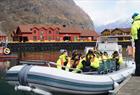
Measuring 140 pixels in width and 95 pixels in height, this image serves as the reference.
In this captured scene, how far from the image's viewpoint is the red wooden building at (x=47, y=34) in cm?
12419

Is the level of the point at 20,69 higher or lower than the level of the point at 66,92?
higher

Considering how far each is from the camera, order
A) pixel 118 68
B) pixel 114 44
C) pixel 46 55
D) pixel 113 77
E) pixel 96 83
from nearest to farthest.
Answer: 1. pixel 96 83
2. pixel 113 77
3. pixel 118 68
4. pixel 114 44
5. pixel 46 55

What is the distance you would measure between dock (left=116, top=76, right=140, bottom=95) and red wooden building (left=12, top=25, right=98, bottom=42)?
10686cm

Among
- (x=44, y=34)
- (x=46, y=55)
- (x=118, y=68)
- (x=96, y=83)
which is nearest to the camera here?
(x=96, y=83)

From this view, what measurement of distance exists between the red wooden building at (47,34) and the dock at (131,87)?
107 m

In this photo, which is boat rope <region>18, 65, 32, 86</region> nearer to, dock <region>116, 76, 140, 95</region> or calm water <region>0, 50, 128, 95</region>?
calm water <region>0, 50, 128, 95</region>

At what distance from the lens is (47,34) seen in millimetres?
130000

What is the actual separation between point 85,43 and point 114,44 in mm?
72287

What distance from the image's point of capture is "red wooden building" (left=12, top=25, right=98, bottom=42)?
407 ft

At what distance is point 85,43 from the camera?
347ft

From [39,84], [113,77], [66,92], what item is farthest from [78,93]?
[113,77]

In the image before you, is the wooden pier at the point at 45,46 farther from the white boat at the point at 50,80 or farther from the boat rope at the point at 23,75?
the boat rope at the point at 23,75

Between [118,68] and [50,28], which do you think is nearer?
[118,68]

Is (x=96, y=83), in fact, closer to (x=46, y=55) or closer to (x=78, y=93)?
(x=78, y=93)
